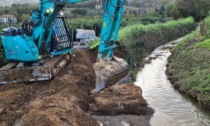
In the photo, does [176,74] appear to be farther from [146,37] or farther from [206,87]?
[146,37]

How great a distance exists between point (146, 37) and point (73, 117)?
21965mm

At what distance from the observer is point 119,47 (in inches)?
Answer: 812

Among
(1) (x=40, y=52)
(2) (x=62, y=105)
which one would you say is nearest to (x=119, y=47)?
(1) (x=40, y=52)

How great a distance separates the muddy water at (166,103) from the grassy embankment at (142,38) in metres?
1.24

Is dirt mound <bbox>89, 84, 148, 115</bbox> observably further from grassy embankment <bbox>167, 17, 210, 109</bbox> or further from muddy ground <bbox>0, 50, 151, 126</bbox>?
grassy embankment <bbox>167, 17, 210, 109</bbox>

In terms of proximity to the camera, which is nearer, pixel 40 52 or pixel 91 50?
pixel 40 52

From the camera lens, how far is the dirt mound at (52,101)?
9.03 meters

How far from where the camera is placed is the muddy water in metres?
12.2

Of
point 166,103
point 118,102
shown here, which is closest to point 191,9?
point 166,103

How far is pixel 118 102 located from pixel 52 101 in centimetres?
291

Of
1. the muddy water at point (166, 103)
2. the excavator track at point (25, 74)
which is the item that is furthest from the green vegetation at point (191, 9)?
the excavator track at point (25, 74)

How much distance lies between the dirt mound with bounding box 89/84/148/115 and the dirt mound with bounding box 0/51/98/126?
0.47 meters

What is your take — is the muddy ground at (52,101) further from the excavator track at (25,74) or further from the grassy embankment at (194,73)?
the grassy embankment at (194,73)

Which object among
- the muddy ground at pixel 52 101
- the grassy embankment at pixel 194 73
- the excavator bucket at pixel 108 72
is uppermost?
the excavator bucket at pixel 108 72
